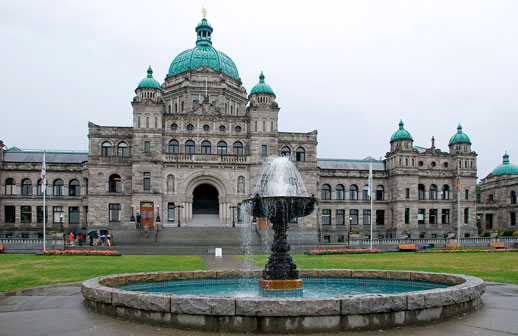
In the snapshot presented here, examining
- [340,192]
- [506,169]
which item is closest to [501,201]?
[506,169]

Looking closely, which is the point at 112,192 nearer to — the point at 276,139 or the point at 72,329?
the point at 276,139

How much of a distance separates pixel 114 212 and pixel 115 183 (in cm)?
369

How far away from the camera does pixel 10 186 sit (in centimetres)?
6194

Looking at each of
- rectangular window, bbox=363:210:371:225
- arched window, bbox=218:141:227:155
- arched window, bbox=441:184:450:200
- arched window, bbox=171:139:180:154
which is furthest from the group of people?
arched window, bbox=441:184:450:200

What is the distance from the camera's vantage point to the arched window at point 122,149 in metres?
59.3

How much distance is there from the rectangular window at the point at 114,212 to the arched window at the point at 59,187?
9.51 meters

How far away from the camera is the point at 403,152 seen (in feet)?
214

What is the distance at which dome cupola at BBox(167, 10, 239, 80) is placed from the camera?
6981 cm

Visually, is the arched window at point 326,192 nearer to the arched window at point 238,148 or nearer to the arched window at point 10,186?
the arched window at point 238,148

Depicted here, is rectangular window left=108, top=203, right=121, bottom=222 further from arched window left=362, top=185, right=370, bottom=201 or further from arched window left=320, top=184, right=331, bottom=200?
arched window left=362, top=185, right=370, bottom=201

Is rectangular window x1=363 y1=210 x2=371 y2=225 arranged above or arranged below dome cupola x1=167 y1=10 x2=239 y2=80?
below

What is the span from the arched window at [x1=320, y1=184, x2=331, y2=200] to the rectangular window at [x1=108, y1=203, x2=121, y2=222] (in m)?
26.9

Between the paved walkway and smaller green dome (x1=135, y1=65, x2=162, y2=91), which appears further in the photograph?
smaller green dome (x1=135, y1=65, x2=162, y2=91)

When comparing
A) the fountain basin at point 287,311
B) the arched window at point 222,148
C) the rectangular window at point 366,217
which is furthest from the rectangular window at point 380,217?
the fountain basin at point 287,311
